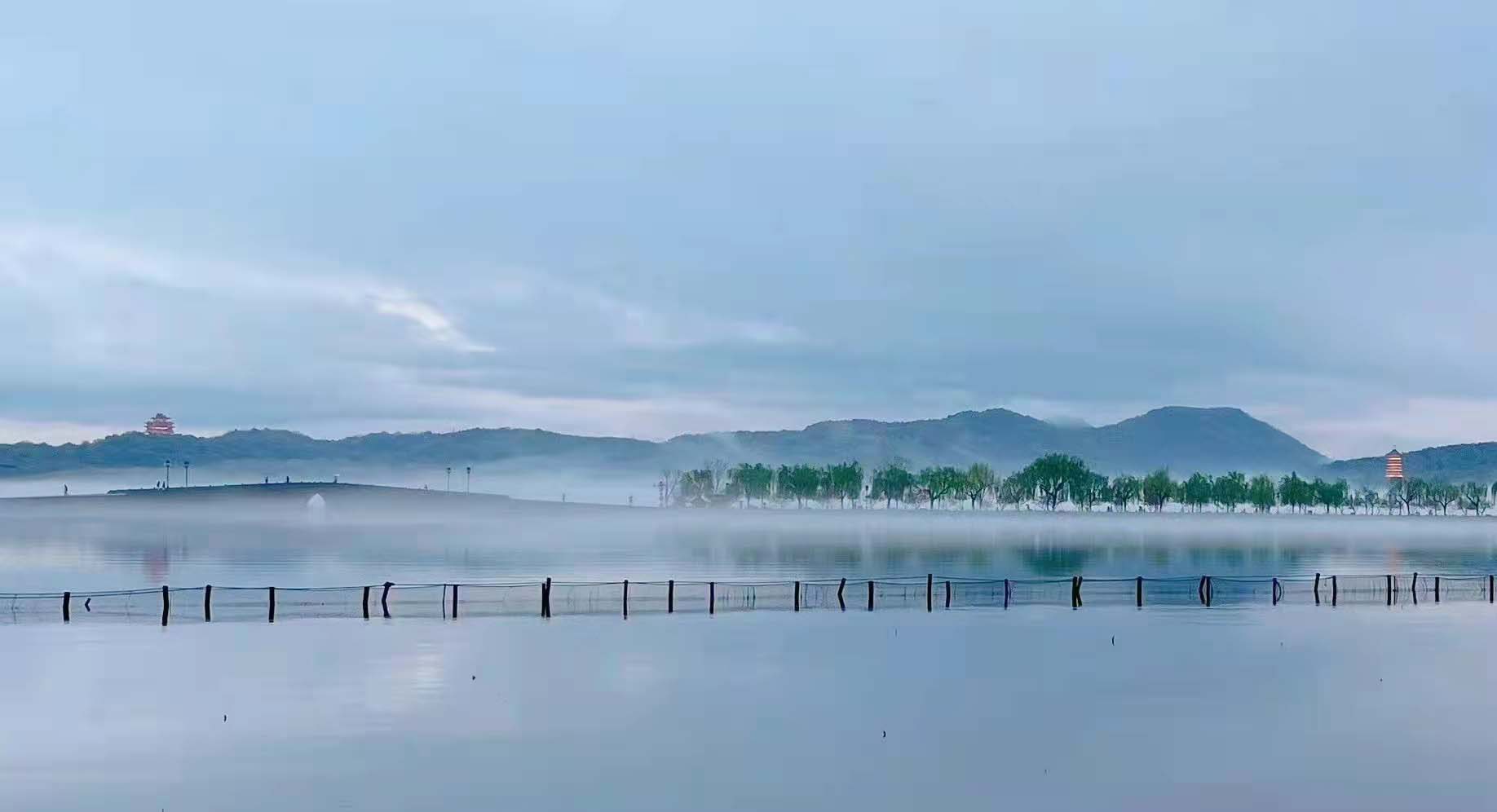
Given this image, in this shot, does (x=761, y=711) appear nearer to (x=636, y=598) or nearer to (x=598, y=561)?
(x=636, y=598)

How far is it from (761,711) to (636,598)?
112 feet

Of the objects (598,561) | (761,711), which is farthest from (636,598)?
(598,561)

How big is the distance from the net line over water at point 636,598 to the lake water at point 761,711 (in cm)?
239

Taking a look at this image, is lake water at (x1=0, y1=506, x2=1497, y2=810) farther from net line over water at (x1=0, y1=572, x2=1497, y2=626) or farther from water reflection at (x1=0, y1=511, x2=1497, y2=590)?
water reflection at (x1=0, y1=511, x2=1497, y2=590)

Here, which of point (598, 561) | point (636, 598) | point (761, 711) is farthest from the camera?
point (598, 561)

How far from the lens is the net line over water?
189 feet

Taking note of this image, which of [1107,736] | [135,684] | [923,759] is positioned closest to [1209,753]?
[1107,736]

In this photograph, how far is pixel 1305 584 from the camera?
3607 inches

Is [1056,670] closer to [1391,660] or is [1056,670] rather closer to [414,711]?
[1391,660]

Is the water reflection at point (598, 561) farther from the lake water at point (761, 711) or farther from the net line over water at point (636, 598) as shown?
the lake water at point (761, 711)

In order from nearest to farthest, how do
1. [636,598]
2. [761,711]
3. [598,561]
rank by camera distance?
[761,711] < [636,598] < [598,561]

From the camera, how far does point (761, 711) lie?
32.9 meters

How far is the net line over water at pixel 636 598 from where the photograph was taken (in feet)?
189

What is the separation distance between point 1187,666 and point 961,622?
50.9 feet
